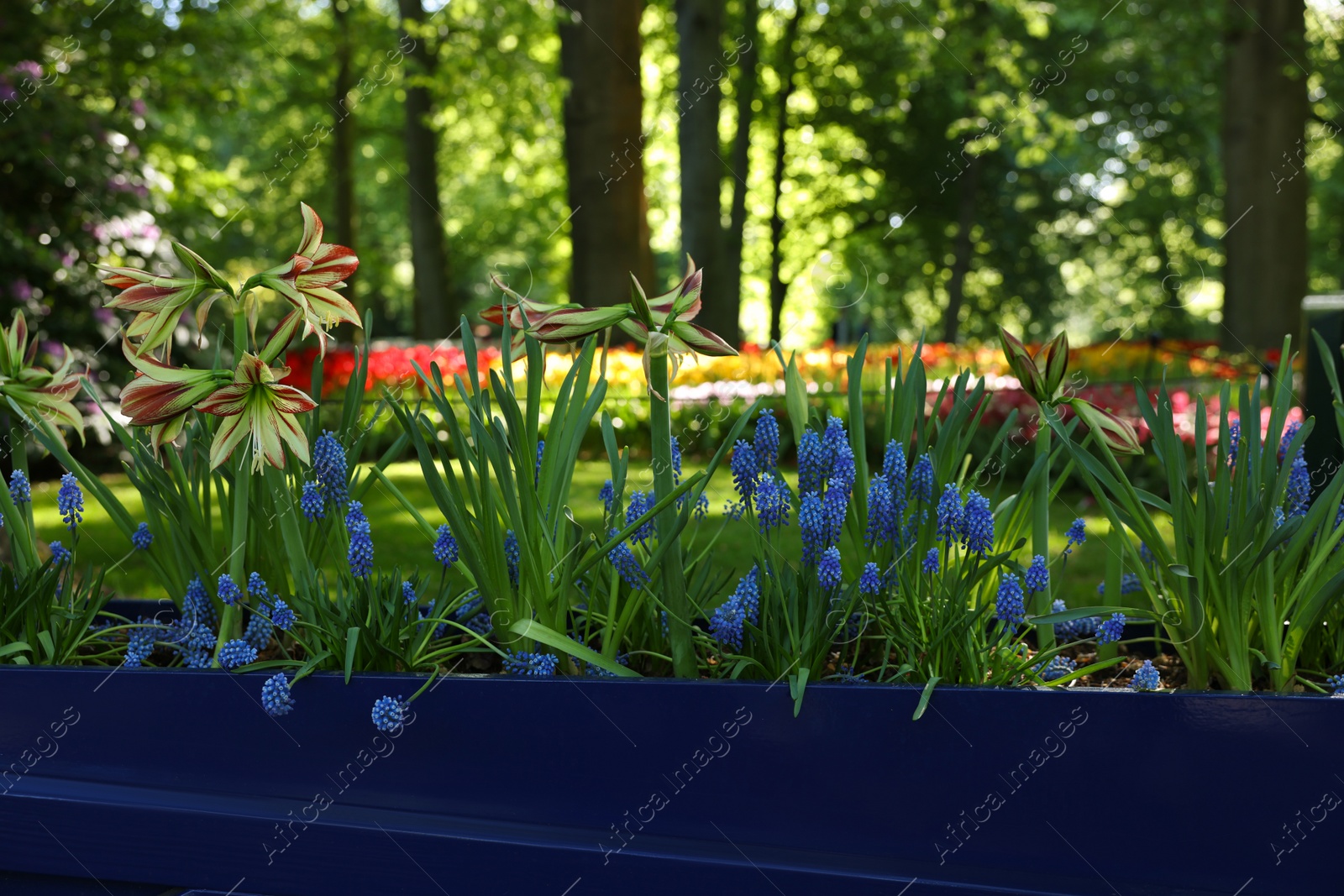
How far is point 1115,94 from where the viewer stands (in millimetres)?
21375

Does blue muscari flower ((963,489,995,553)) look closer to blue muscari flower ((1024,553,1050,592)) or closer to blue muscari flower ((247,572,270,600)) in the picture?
blue muscari flower ((1024,553,1050,592))

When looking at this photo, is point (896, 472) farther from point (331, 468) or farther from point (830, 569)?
point (331, 468)

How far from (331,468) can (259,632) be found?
0.27 metres

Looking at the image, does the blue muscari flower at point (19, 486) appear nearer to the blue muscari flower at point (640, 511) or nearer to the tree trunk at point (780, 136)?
the blue muscari flower at point (640, 511)

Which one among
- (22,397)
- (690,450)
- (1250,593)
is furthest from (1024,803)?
(690,450)

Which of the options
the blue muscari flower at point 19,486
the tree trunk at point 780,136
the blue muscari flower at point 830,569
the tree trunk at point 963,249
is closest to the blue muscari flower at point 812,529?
the blue muscari flower at point 830,569

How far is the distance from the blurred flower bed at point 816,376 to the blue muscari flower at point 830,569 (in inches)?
172

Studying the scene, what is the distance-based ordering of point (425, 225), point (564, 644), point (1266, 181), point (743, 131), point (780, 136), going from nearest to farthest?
1. point (564, 644)
2. point (1266, 181)
3. point (425, 225)
4. point (743, 131)
5. point (780, 136)

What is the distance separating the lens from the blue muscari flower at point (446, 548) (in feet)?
5.69

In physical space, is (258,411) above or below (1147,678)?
above

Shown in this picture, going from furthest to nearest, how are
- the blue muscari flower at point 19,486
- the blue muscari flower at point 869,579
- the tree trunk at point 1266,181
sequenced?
the tree trunk at point 1266,181
the blue muscari flower at point 19,486
the blue muscari flower at point 869,579

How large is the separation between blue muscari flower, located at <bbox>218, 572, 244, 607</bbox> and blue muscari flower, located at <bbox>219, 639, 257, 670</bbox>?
0.30ft

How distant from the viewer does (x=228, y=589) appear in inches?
64.8

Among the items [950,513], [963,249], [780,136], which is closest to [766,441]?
[950,513]
